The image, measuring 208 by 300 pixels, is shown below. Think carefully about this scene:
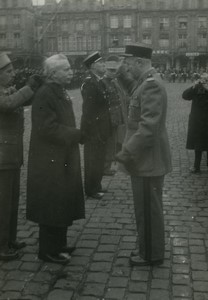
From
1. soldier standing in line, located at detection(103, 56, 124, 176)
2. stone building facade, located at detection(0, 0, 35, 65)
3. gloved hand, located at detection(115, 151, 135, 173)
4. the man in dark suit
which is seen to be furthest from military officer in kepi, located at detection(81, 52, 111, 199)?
stone building facade, located at detection(0, 0, 35, 65)

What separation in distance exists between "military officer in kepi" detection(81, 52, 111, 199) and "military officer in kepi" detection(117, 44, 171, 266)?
83.3 inches

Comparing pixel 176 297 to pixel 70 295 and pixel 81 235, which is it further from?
pixel 81 235

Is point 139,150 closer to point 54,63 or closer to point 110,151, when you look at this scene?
point 54,63

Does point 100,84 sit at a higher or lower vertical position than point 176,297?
higher

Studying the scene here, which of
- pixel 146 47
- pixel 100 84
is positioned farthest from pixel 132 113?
pixel 100 84

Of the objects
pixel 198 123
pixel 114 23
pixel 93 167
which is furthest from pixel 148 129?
pixel 114 23

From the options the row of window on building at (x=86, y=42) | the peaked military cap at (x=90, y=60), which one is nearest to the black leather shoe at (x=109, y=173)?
the peaked military cap at (x=90, y=60)

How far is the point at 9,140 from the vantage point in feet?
12.8

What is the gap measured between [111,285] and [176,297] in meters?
0.47

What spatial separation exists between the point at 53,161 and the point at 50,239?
2.09 ft

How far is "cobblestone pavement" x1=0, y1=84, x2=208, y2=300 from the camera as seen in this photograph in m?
3.41

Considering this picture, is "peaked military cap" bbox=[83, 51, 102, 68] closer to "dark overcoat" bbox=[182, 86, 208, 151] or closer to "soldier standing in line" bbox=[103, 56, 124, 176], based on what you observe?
"soldier standing in line" bbox=[103, 56, 124, 176]

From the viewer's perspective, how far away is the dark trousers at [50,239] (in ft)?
12.7

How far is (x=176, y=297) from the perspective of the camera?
3.30 meters
